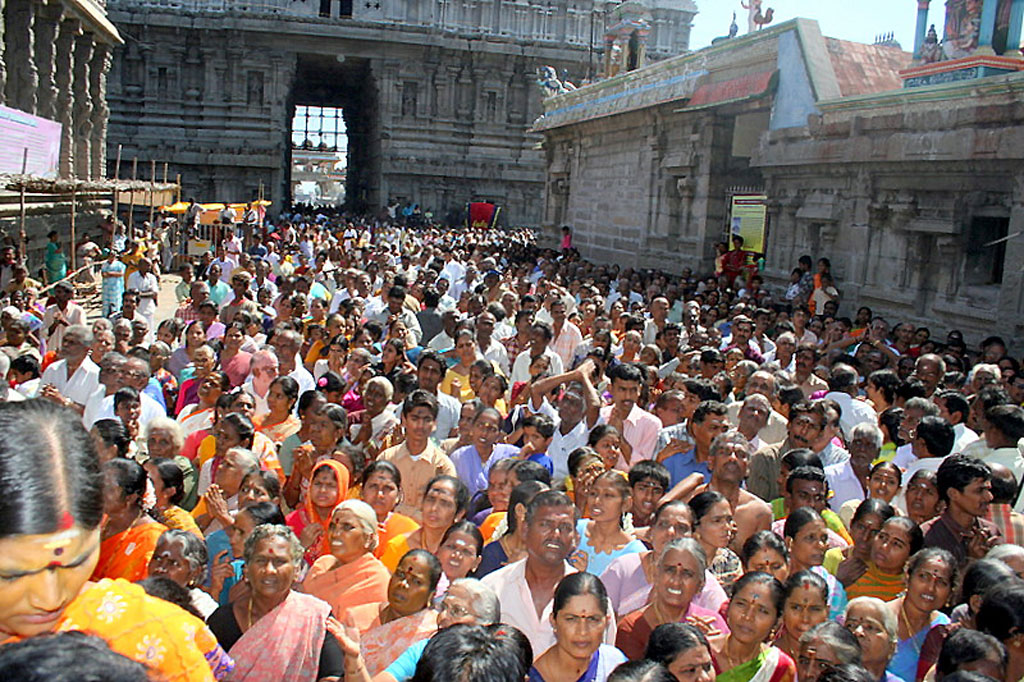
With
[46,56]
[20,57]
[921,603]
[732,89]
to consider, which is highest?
[46,56]

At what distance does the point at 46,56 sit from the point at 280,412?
23.1 m

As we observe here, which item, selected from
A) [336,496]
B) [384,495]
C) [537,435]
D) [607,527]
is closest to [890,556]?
[607,527]

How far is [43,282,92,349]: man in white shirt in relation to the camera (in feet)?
30.8

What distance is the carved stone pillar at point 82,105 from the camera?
98.4 ft

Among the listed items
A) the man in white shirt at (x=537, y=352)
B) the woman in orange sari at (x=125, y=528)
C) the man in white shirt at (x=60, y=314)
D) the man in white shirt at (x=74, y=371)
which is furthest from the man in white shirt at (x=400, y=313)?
the woman in orange sari at (x=125, y=528)

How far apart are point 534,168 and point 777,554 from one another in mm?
38780

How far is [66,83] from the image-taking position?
2831cm

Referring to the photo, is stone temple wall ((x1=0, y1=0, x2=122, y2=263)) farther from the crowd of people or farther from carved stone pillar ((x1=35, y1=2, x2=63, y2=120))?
the crowd of people

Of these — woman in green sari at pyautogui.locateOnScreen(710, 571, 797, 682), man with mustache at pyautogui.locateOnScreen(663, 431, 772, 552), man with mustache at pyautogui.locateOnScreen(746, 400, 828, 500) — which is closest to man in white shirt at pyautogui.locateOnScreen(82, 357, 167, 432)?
man with mustache at pyautogui.locateOnScreen(663, 431, 772, 552)

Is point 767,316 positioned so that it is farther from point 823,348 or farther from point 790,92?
point 790,92

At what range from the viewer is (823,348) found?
408 inches

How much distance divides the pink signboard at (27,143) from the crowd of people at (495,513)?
10163 millimetres

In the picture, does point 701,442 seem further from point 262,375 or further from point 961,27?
point 961,27

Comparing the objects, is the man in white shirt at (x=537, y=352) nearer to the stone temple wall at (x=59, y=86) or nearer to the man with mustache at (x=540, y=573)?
the man with mustache at (x=540, y=573)
